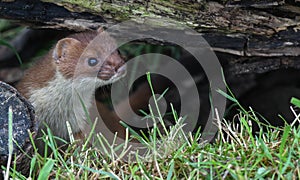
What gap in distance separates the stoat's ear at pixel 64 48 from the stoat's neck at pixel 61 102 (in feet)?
0.27

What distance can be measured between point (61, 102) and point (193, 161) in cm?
103

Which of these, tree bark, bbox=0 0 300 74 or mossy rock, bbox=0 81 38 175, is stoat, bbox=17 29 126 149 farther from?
mossy rock, bbox=0 81 38 175

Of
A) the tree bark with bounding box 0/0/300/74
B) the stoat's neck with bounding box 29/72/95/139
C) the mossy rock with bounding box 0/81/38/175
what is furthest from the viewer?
the stoat's neck with bounding box 29/72/95/139

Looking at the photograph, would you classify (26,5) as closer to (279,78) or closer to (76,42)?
(76,42)

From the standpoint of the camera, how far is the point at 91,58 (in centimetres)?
266

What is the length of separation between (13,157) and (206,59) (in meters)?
1.47

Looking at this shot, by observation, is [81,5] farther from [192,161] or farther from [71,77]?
[192,161]

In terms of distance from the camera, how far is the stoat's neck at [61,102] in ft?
8.91

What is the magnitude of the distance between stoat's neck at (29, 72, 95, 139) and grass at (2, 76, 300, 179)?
589 mm

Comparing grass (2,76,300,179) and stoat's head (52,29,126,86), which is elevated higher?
stoat's head (52,29,126,86)

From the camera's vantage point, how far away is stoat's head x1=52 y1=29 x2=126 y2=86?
262cm

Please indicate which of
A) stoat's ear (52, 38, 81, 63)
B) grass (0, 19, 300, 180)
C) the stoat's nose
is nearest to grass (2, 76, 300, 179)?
grass (0, 19, 300, 180)

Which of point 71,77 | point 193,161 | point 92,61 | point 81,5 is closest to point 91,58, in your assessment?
point 92,61

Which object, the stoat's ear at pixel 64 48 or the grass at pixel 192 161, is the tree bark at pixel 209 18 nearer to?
the stoat's ear at pixel 64 48
